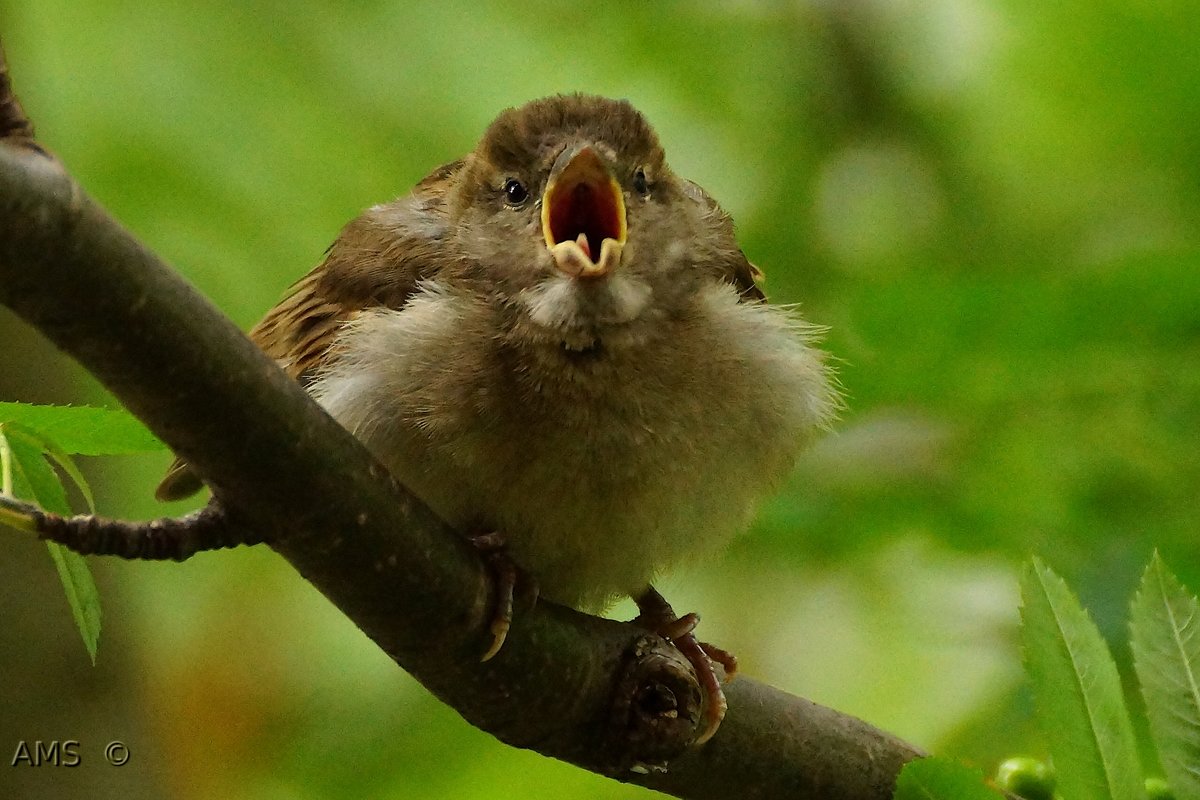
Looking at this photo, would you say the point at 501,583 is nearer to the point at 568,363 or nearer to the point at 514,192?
the point at 568,363

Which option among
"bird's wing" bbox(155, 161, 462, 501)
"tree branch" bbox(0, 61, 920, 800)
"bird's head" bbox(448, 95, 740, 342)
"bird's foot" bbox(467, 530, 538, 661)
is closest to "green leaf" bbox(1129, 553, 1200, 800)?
"tree branch" bbox(0, 61, 920, 800)

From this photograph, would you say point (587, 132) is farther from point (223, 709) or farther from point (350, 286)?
point (223, 709)

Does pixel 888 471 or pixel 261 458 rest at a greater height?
pixel 888 471

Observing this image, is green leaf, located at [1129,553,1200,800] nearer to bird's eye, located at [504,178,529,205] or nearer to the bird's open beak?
the bird's open beak

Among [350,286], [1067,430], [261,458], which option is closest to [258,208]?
[350,286]

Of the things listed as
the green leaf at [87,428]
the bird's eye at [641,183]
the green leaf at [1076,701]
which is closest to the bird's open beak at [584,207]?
the bird's eye at [641,183]

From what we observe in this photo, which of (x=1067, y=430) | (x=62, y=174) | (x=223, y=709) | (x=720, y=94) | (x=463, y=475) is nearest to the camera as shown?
(x=62, y=174)
